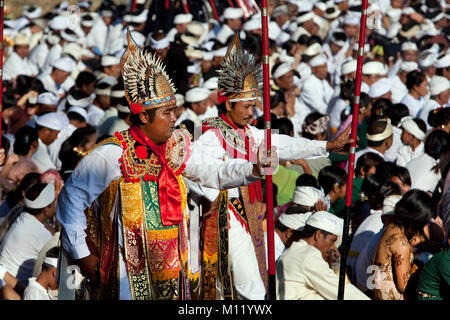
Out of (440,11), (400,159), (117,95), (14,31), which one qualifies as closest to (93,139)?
(117,95)

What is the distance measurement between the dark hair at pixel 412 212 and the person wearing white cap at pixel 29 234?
276cm

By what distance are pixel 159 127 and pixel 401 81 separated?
8936 mm

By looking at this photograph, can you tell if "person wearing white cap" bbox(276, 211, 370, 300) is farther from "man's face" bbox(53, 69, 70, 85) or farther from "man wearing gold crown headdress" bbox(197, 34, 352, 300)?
"man's face" bbox(53, 69, 70, 85)

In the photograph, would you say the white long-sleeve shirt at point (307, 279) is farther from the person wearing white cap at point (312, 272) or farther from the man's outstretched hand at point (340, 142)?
the man's outstretched hand at point (340, 142)

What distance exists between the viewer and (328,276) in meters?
5.27

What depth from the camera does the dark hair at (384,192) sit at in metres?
6.41

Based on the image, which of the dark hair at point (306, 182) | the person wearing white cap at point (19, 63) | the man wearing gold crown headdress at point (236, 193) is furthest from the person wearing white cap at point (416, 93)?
the person wearing white cap at point (19, 63)

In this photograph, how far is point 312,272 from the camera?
533 centimetres

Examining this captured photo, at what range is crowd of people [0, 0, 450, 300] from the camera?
4.46 meters

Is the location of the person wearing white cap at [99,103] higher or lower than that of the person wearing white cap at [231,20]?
higher

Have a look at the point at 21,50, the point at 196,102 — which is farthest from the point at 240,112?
the point at 21,50

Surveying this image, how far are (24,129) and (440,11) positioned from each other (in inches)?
453

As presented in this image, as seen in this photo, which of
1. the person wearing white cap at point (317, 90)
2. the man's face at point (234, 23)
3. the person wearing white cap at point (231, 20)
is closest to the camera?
the person wearing white cap at point (317, 90)
